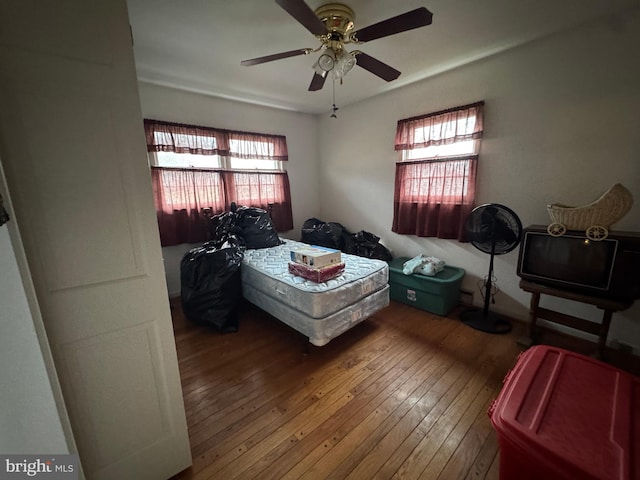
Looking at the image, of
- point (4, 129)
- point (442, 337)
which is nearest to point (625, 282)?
point (442, 337)

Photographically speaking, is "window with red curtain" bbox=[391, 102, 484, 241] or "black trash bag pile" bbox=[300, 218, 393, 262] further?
"black trash bag pile" bbox=[300, 218, 393, 262]

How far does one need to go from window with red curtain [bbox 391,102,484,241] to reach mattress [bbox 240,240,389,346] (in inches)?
37.5

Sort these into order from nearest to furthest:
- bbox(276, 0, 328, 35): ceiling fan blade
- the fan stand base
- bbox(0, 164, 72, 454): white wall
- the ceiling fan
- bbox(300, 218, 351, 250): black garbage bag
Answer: bbox(0, 164, 72, 454): white wall, bbox(276, 0, 328, 35): ceiling fan blade, the ceiling fan, the fan stand base, bbox(300, 218, 351, 250): black garbage bag

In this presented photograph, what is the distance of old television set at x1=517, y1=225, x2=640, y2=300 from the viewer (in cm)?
160

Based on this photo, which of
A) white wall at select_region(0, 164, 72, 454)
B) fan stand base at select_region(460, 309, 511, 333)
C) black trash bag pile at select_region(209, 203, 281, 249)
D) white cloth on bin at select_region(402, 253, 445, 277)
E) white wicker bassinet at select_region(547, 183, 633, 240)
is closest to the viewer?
white wall at select_region(0, 164, 72, 454)

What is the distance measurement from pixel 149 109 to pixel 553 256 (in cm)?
395

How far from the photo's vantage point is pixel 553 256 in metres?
1.88

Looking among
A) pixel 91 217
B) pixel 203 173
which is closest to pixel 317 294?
pixel 91 217

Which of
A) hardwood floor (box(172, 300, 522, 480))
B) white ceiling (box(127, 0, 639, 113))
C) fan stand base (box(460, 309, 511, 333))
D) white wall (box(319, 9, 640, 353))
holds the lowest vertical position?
hardwood floor (box(172, 300, 522, 480))

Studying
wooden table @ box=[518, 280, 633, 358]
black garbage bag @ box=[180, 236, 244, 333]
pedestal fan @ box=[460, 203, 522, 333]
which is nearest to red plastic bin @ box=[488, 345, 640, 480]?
wooden table @ box=[518, 280, 633, 358]

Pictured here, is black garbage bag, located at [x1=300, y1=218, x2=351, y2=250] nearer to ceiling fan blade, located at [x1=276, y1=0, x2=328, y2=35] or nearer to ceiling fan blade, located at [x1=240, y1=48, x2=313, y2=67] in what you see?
ceiling fan blade, located at [x1=240, y1=48, x2=313, y2=67]

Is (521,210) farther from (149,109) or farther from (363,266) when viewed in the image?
(149,109)

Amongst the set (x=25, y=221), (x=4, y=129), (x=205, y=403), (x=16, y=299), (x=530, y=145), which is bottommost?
(x=205, y=403)

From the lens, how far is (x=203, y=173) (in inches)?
121
